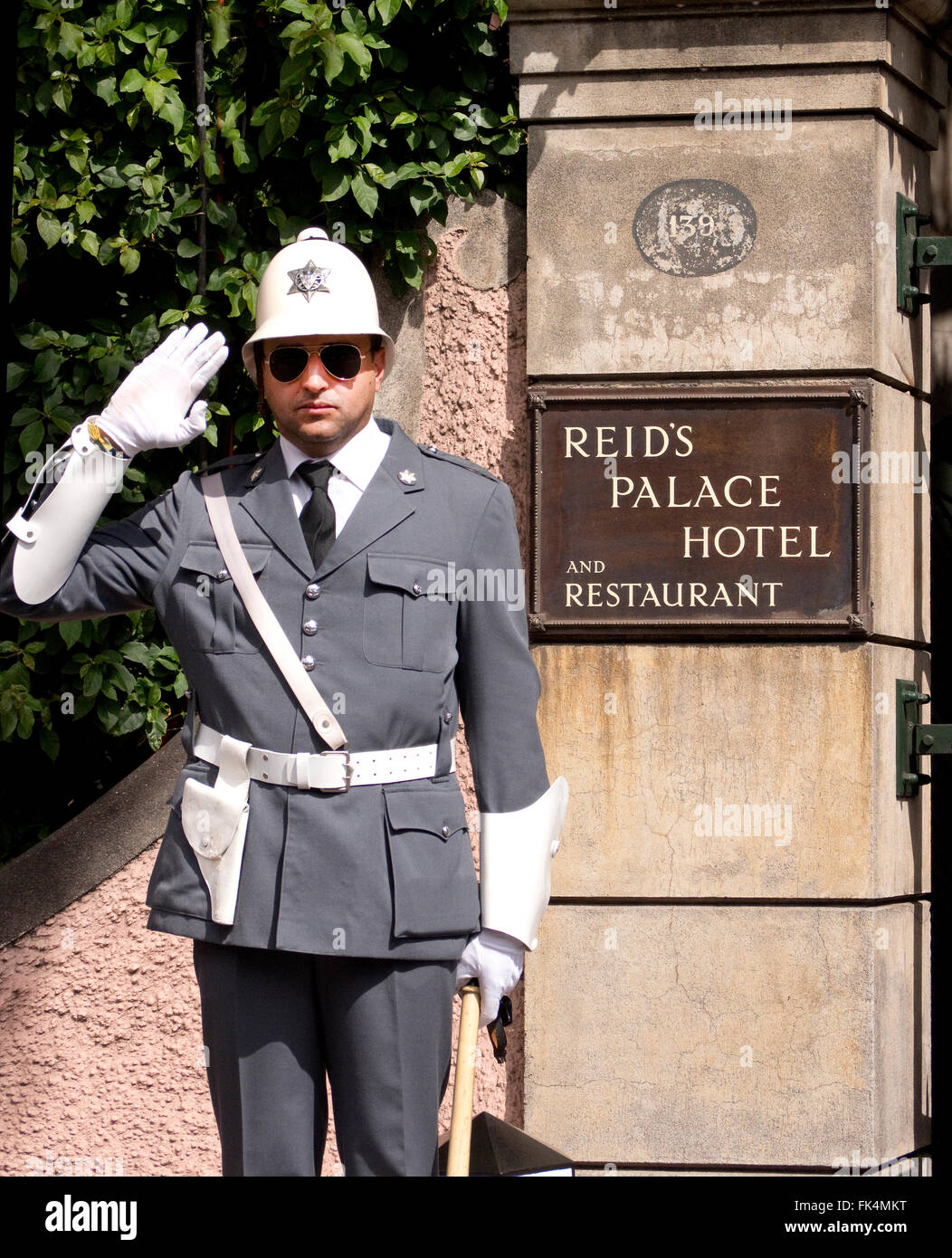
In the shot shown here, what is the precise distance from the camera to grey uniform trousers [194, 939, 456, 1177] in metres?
2.59

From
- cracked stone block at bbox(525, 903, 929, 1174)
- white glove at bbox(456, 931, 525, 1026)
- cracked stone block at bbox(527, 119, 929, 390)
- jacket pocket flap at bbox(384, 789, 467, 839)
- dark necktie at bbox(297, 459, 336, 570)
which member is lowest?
cracked stone block at bbox(525, 903, 929, 1174)

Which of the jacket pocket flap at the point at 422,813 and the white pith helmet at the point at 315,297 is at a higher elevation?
the white pith helmet at the point at 315,297

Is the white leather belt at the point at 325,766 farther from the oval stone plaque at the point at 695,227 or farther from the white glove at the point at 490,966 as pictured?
the oval stone plaque at the point at 695,227

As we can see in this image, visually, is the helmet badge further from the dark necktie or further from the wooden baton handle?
the wooden baton handle

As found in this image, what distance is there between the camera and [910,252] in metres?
4.05

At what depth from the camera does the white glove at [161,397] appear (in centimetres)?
273

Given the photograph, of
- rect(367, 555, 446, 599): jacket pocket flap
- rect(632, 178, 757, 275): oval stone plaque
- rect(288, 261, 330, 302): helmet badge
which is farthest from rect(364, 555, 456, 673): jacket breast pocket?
rect(632, 178, 757, 275): oval stone plaque

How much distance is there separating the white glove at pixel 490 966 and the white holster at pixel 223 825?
1.49 feet

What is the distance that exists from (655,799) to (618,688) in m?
0.30

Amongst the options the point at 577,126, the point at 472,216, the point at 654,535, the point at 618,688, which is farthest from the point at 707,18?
the point at 618,688

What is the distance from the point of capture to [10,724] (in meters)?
4.11

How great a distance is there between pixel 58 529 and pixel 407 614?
0.63 m

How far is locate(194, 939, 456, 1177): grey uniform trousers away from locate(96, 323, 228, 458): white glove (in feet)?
3.01

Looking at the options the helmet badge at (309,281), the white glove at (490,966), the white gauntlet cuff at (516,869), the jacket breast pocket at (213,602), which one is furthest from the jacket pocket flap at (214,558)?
the white glove at (490,966)
